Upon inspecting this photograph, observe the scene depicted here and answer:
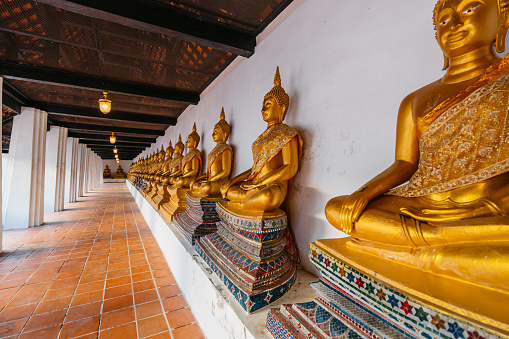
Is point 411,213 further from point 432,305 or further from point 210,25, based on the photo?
point 210,25

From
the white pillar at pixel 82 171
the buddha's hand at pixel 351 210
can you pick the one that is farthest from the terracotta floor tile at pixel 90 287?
the white pillar at pixel 82 171

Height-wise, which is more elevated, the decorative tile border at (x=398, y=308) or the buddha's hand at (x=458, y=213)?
the buddha's hand at (x=458, y=213)

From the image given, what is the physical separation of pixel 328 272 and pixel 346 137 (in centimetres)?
91

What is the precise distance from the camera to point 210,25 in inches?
93.7

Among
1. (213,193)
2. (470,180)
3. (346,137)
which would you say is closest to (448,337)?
(470,180)

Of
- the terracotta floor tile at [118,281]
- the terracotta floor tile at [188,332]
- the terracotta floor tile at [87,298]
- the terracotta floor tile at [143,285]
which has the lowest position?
the terracotta floor tile at [188,332]

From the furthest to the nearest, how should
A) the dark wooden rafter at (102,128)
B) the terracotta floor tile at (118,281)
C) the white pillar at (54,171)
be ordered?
the dark wooden rafter at (102,128) < the white pillar at (54,171) < the terracotta floor tile at (118,281)

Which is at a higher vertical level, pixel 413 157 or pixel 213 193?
pixel 413 157

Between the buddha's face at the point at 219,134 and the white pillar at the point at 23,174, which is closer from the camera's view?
the buddha's face at the point at 219,134

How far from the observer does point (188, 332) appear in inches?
69.9

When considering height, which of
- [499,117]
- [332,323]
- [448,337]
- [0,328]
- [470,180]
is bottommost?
[0,328]

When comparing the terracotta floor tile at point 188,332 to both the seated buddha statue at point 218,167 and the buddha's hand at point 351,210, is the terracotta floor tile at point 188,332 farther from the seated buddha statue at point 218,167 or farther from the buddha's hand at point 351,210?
the buddha's hand at point 351,210

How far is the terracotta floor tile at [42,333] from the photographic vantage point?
170 cm

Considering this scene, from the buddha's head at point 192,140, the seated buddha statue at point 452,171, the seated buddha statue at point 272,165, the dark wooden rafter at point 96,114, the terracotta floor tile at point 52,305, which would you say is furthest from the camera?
the dark wooden rafter at point 96,114
